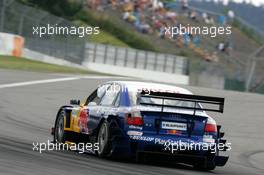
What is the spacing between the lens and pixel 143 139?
12680mm

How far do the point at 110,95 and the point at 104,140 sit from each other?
1040 millimetres

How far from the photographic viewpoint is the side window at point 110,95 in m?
13.6

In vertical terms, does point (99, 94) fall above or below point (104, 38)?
below

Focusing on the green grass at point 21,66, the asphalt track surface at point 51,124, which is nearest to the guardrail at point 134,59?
the green grass at point 21,66

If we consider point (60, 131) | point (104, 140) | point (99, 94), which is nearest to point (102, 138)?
point (104, 140)

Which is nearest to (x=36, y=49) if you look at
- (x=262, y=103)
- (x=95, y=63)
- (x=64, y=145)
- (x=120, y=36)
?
(x=95, y=63)

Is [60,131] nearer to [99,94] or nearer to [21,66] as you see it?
[99,94]

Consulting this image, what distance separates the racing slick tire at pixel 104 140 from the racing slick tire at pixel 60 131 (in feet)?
5.46

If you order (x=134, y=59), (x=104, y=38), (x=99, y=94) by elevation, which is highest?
(x=104, y=38)

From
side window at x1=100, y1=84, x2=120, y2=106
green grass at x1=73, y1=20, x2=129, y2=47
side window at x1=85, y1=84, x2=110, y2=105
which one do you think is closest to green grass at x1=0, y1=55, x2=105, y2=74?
side window at x1=85, y1=84, x2=110, y2=105

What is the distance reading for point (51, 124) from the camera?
20297 millimetres

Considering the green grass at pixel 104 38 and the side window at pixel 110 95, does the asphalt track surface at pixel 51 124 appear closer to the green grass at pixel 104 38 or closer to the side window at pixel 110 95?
the side window at pixel 110 95

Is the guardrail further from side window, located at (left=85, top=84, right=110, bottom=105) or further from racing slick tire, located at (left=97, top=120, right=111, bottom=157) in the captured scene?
racing slick tire, located at (left=97, top=120, right=111, bottom=157)

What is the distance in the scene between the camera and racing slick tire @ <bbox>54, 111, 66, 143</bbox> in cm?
1485
